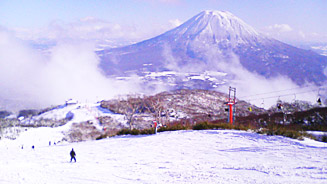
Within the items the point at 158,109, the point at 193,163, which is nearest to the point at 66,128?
the point at 158,109

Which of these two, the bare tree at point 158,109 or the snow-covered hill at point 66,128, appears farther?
the snow-covered hill at point 66,128

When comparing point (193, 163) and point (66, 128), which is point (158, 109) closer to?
point (193, 163)

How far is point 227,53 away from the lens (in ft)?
616

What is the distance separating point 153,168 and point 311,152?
196 inches

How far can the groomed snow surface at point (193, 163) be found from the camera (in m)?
6.62

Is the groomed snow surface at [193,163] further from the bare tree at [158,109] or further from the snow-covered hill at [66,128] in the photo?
the snow-covered hill at [66,128]

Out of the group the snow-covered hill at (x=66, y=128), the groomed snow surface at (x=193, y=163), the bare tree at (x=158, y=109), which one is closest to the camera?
the groomed snow surface at (x=193, y=163)

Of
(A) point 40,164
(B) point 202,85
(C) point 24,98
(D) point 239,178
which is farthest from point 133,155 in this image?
(C) point 24,98

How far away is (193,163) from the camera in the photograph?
8.10 meters

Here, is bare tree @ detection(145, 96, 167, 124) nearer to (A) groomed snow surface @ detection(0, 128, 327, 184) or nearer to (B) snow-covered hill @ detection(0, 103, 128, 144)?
(B) snow-covered hill @ detection(0, 103, 128, 144)

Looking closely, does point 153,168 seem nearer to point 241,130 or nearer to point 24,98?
point 241,130

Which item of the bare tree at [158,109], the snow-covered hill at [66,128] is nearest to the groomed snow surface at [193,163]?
the bare tree at [158,109]

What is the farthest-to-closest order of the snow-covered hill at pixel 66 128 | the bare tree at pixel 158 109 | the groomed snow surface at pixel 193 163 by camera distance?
1. the snow-covered hill at pixel 66 128
2. the bare tree at pixel 158 109
3. the groomed snow surface at pixel 193 163

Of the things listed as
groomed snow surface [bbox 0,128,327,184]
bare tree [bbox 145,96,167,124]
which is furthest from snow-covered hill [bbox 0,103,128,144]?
groomed snow surface [bbox 0,128,327,184]
